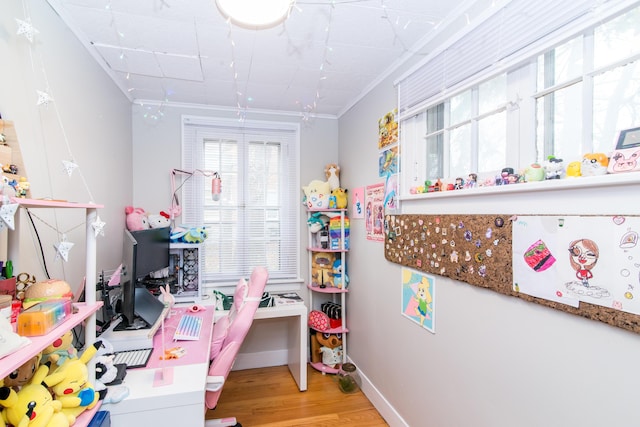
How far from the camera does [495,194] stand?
4.43ft

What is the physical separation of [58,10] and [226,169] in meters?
1.59

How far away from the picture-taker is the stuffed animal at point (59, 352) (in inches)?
42.9

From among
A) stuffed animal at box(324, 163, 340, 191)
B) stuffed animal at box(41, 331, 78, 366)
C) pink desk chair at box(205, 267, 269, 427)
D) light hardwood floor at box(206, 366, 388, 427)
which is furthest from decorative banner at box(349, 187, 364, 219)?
stuffed animal at box(41, 331, 78, 366)

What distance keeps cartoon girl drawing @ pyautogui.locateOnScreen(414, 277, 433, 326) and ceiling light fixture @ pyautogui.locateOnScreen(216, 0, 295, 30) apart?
4.85ft

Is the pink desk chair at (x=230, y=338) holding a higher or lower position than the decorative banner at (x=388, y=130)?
lower

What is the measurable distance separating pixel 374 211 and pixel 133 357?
171 cm

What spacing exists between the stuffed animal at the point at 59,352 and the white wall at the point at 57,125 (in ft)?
0.98

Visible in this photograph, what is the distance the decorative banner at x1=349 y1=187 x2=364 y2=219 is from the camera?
2656mm

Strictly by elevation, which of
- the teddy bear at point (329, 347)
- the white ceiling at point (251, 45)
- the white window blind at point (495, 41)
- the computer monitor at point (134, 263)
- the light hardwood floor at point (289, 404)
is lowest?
the light hardwood floor at point (289, 404)

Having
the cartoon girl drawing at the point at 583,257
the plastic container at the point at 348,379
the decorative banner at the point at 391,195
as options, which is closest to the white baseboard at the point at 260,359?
the plastic container at the point at 348,379

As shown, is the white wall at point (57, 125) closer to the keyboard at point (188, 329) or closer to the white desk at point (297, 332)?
the keyboard at point (188, 329)

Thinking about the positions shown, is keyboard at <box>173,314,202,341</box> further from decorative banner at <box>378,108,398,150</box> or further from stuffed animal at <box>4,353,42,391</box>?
decorative banner at <box>378,108,398,150</box>

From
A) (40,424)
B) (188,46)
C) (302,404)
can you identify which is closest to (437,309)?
(302,404)

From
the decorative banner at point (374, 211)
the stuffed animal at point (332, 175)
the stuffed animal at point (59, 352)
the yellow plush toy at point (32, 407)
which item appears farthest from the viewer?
the stuffed animal at point (332, 175)
